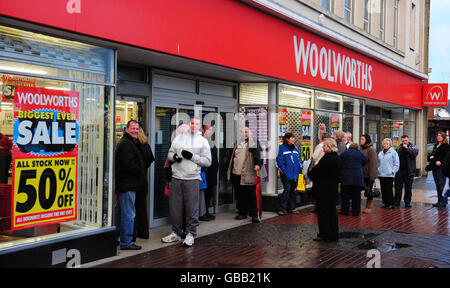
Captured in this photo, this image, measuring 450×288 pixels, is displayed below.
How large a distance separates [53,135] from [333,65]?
29.3 feet

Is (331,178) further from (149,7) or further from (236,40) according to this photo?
(149,7)

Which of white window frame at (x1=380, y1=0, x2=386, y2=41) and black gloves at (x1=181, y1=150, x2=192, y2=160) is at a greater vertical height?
white window frame at (x1=380, y1=0, x2=386, y2=41)

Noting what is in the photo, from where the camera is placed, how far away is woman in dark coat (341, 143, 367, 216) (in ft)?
33.4

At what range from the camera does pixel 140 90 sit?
27.1 feet

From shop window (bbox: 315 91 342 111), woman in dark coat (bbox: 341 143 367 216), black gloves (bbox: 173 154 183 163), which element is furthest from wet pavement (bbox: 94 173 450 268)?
shop window (bbox: 315 91 342 111)

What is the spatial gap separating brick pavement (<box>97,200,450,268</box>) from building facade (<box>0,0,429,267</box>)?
40.1 inches

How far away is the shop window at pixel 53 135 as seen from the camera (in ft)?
18.2

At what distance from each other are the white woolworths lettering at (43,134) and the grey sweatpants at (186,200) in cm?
177

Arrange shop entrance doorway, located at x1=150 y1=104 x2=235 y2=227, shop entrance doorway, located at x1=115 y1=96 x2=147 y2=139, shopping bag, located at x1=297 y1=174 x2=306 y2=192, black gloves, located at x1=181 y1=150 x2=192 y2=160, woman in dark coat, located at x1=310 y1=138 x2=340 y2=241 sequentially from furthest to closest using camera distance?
shopping bag, located at x1=297 y1=174 x2=306 y2=192 < shop entrance doorway, located at x1=150 y1=104 x2=235 y2=227 < shop entrance doorway, located at x1=115 y1=96 x2=147 y2=139 < woman in dark coat, located at x1=310 y1=138 x2=340 y2=241 < black gloves, located at x1=181 y1=150 x2=192 y2=160

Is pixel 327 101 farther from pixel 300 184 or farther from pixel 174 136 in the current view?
pixel 174 136

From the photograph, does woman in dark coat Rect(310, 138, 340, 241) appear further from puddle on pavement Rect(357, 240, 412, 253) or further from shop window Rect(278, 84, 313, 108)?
shop window Rect(278, 84, 313, 108)

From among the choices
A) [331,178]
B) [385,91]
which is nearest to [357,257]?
[331,178]

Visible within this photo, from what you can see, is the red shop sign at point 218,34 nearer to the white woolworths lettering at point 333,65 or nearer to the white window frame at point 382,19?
the white woolworths lettering at point 333,65
